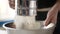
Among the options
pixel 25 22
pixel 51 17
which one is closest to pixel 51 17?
pixel 51 17

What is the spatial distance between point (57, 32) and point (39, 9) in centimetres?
17

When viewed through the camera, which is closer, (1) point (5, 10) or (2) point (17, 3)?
(2) point (17, 3)

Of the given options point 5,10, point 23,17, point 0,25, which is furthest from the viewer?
point 5,10

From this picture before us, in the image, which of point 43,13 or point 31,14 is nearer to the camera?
point 31,14

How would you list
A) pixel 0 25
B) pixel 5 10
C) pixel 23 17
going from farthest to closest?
pixel 5 10, pixel 0 25, pixel 23 17

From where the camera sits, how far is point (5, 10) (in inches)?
40.4

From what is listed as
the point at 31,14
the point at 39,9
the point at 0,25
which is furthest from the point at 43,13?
the point at 0,25

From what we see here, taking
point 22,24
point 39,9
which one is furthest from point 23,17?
point 39,9

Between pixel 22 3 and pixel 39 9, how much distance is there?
0.44 feet

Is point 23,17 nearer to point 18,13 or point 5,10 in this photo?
point 18,13

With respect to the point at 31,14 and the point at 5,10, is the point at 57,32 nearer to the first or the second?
the point at 31,14

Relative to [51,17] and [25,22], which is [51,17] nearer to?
[51,17]

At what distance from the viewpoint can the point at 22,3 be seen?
619mm

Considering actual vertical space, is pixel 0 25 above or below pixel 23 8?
below
